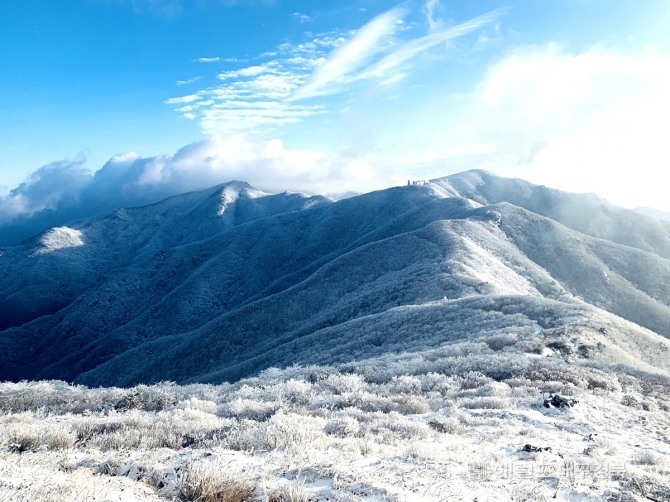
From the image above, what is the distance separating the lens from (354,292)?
183 feet

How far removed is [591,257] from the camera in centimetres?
7550

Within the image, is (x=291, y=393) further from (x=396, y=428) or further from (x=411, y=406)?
(x=396, y=428)

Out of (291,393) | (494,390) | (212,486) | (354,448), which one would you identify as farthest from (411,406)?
(212,486)

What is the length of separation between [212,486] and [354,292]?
51348 mm

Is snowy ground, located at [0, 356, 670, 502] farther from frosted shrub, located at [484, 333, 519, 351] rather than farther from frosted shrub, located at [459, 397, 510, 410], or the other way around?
frosted shrub, located at [484, 333, 519, 351]

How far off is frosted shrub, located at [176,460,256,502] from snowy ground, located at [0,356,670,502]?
1 centimetres

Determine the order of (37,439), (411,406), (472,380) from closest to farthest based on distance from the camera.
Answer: (37,439), (411,406), (472,380)

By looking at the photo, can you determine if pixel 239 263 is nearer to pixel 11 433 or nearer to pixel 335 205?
pixel 335 205

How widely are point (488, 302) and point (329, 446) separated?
25.7 m

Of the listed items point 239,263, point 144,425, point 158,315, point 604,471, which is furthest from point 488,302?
point 239,263

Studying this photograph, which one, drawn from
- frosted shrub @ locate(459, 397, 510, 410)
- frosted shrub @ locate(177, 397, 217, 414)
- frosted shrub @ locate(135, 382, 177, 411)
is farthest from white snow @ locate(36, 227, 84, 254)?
frosted shrub @ locate(459, 397, 510, 410)

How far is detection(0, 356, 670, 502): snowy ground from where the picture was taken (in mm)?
4816

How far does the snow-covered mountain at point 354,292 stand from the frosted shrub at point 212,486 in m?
18.5

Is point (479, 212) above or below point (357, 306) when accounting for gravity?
above
